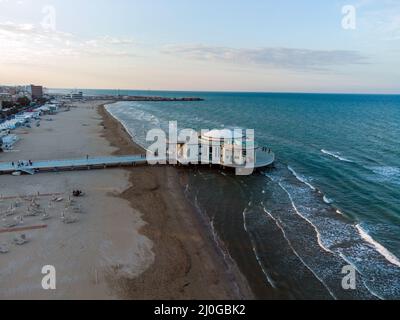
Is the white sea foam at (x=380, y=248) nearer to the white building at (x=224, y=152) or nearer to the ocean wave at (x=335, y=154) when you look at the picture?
the white building at (x=224, y=152)

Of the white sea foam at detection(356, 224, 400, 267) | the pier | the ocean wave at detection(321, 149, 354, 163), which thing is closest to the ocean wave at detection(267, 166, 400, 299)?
the white sea foam at detection(356, 224, 400, 267)

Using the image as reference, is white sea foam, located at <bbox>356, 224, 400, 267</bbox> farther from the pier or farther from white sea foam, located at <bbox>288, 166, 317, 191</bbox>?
the pier

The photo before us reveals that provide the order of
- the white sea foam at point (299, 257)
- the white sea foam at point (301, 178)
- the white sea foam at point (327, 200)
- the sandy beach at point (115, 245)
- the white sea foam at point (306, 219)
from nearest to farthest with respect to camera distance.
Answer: the sandy beach at point (115, 245), the white sea foam at point (299, 257), the white sea foam at point (306, 219), the white sea foam at point (327, 200), the white sea foam at point (301, 178)

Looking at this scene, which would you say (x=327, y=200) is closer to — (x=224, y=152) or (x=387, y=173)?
(x=387, y=173)

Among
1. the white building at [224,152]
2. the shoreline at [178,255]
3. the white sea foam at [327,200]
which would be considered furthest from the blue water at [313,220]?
the white building at [224,152]

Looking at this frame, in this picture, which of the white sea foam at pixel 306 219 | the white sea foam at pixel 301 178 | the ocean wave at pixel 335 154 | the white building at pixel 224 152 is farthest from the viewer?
the ocean wave at pixel 335 154
